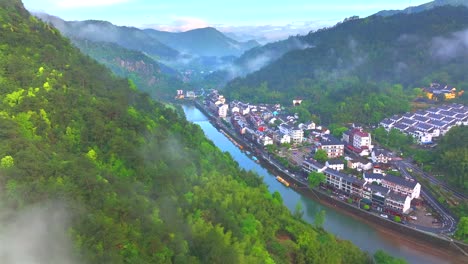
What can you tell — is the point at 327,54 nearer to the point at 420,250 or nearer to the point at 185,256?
the point at 420,250

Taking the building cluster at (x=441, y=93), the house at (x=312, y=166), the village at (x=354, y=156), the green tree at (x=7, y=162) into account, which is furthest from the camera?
the building cluster at (x=441, y=93)

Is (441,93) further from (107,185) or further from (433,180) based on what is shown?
(107,185)

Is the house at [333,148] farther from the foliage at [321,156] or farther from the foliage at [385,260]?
the foliage at [385,260]

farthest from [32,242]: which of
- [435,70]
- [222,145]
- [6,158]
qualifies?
[435,70]

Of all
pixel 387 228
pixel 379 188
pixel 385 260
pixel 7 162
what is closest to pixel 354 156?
pixel 379 188

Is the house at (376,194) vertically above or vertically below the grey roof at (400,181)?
below

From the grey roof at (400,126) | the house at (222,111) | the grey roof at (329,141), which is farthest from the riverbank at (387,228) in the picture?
the house at (222,111)

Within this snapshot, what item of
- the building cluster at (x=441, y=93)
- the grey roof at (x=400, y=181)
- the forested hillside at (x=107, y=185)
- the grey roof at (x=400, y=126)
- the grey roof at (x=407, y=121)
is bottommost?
the grey roof at (x=400, y=181)
